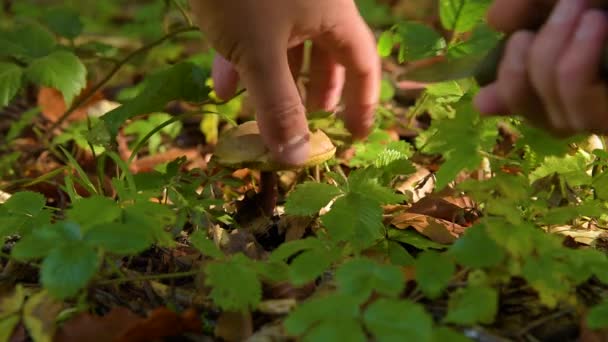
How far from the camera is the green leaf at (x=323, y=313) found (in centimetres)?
111

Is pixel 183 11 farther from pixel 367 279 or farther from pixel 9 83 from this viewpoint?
pixel 367 279

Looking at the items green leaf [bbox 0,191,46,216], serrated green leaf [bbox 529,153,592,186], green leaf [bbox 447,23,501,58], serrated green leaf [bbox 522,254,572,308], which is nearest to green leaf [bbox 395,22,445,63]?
green leaf [bbox 447,23,501,58]

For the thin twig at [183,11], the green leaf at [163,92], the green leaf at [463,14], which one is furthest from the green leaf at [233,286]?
the thin twig at [183,11]

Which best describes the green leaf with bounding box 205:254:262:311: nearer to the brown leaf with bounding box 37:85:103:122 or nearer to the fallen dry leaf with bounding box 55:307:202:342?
the fallen dry leaf with bounding box 55:307:202:342

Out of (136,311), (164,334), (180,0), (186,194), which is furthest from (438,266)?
(180,0)

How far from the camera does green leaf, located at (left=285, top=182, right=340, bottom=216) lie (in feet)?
5.33

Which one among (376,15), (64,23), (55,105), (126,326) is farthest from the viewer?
(376,15)

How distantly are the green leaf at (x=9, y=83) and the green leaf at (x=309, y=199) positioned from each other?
37.8 inches

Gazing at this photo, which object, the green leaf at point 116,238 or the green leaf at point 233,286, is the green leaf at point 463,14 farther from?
the green leaf at point 116,238

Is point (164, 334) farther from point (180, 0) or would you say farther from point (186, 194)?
point (180, 0)

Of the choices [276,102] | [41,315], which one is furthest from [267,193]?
[41,315]

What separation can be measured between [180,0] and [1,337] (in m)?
1.75

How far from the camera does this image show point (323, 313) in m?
1.12

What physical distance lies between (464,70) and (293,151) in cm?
52
